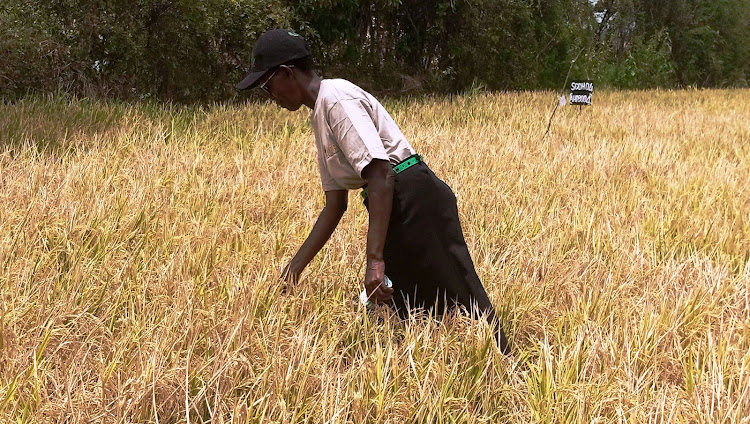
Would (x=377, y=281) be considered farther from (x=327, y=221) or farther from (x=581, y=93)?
(x=581, y=93)

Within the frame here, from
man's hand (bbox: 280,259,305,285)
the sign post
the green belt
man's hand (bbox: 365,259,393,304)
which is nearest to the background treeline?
the sign post

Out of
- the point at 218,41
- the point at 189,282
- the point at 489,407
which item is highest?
the point at 218,41

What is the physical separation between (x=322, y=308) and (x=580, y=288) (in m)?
1.08

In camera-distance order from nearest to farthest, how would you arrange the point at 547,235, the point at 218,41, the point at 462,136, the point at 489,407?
1. the point at 489,407
2. the point at 547,235
3. the point at 462,136
4. the point at 218,41

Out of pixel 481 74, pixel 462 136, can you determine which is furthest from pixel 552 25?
pixel 462 136

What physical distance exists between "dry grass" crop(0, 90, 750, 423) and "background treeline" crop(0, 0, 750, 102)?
185 cm

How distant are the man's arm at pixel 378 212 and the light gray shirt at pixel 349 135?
0.04 m

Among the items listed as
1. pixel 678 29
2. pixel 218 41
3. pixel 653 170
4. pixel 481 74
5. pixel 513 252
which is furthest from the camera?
pixel 678 29

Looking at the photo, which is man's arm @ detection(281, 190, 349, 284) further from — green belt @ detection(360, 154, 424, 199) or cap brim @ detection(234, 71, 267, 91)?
cap brim @ detection(234, 71, 267, 91)

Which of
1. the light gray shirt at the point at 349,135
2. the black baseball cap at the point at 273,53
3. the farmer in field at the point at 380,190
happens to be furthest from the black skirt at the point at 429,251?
the black baseball cap at the point at 273,53

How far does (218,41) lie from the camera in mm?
9500

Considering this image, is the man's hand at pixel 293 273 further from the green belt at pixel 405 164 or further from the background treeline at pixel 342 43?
the background treeline at pixel 342 43

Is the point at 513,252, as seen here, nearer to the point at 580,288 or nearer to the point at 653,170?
the point at 580,288

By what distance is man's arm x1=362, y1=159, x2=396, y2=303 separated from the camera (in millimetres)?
2055
